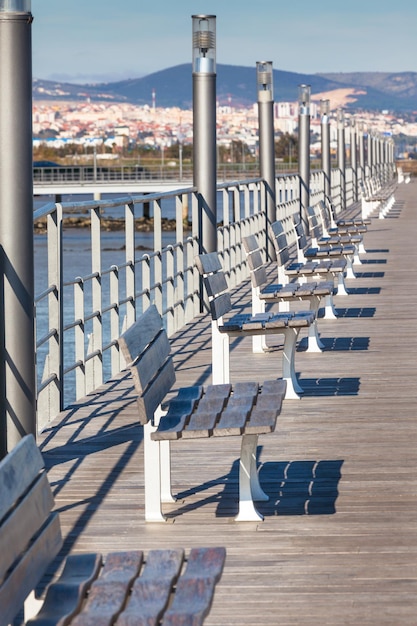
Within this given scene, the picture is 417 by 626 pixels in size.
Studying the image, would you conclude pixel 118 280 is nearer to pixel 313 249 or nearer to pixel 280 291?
pixel 280 291

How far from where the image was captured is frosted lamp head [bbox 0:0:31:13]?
5.10 meters

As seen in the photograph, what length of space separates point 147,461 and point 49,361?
2223 mm

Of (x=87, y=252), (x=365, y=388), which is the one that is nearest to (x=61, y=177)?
(x=87, y=252)

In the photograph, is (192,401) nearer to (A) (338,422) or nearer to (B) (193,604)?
(A) (338,422)

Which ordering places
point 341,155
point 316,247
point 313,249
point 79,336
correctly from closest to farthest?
point 79,336 → point 313,249 → point 316,247 → point 341,155

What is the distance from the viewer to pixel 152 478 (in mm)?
4727

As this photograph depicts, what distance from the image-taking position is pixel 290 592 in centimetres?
385


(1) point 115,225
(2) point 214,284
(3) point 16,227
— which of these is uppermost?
(1) point 115,225

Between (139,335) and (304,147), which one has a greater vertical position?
(304,147)

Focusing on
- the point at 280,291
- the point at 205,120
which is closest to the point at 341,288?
the point at 205,120

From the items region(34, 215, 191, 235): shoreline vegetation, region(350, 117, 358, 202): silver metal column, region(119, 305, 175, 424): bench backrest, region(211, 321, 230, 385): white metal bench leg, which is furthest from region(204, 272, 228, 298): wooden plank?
region(34, 215, 191, 235): shoreline vegetation

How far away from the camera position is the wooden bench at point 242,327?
696 cm

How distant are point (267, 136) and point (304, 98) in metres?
6.76

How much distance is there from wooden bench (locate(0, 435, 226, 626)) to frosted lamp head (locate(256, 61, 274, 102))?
14537 mm
